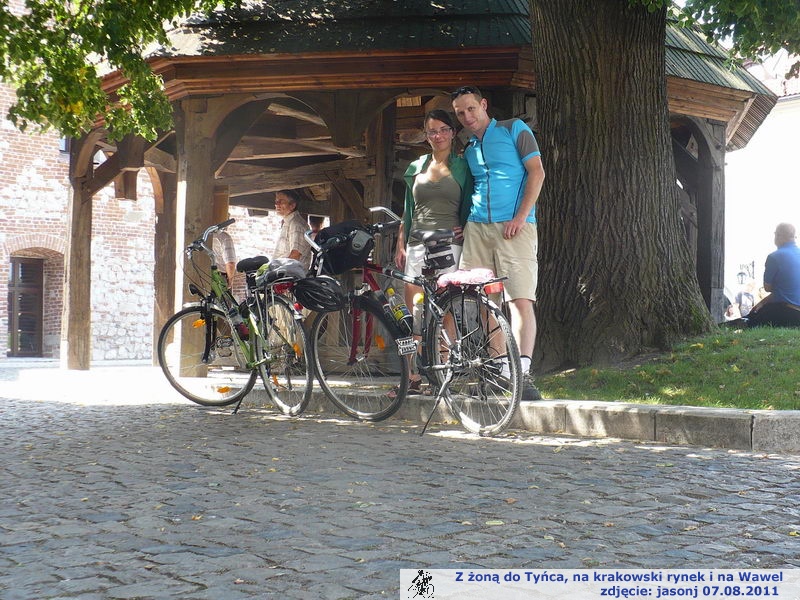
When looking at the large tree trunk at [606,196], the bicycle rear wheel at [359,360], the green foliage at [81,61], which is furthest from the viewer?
the green foliage at [81,61]

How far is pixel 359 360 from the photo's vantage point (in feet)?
22.8

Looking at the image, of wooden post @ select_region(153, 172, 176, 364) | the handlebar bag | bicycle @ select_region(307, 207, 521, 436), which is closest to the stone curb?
bicycle @ select_region(307, 207, 521, 436)

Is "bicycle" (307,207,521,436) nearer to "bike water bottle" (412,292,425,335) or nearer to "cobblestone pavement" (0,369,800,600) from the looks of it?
"bike water bottle" (412,292,425,335)

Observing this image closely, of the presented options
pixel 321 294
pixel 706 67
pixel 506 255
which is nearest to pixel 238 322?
pixel 321 294

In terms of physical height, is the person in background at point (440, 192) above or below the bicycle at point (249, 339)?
above

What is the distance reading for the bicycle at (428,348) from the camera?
6035 mm

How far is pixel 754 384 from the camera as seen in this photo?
268 inches

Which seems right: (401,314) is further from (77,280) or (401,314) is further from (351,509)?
(77,280)

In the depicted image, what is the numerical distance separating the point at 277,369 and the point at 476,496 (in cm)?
356

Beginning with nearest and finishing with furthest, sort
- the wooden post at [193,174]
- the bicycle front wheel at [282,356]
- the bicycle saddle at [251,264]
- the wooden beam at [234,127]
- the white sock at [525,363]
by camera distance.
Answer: the white sock at [525,363] → the bicycle front wheel at [282,356] → the bicycle saddle at [251,264] → the wooden post at [193,174] → the wooden beam at [234,127]

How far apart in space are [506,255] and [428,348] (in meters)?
0.76

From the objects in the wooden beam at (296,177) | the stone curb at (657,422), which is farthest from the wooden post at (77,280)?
the stone curb at (657,422)

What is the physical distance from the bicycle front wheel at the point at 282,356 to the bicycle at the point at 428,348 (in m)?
0.27

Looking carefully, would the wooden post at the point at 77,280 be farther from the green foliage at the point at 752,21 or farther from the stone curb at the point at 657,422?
the green foliage at the point at 752,21
